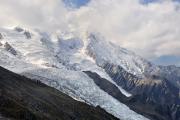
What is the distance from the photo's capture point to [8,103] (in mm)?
72750

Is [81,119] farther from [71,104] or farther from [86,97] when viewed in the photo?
[86,97]

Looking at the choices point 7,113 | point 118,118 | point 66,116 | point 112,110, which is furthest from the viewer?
point 112,110

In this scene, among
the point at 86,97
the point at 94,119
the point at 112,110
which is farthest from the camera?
the point at 86,97

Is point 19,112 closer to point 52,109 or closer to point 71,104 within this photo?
point 52,109

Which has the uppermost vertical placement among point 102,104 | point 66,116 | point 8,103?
point 8,103

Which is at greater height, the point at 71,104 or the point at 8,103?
the point at 8,103

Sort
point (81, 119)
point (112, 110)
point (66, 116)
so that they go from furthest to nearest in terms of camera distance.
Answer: point (112, 110) → point (81, 119) → point (66, 116)

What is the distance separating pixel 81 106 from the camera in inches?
6265

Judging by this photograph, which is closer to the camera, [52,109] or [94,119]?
[52,109]

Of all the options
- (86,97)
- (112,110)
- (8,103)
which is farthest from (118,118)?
(8,103)

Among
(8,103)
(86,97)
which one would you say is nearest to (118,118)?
(86,97)

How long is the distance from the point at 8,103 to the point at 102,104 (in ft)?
393

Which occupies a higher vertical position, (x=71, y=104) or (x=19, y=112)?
(x=19, y=112)

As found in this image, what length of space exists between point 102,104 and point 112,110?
8.24m
